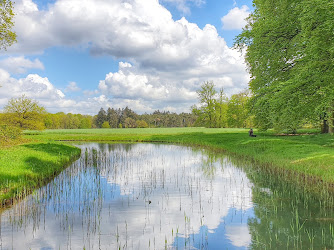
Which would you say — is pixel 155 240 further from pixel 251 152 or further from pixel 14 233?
pixel 251 152

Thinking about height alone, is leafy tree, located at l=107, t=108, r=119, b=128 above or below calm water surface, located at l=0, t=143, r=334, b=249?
above

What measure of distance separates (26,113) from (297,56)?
41373 millimetres

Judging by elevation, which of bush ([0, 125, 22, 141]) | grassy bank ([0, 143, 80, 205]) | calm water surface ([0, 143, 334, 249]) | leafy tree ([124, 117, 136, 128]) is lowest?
calm water surface ([0, 143, 334, 249])

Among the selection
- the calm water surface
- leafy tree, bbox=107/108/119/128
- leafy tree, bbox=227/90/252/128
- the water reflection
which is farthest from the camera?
leafy tree, bbox=107/108/119/128

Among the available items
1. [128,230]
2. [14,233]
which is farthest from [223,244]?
[14,233]

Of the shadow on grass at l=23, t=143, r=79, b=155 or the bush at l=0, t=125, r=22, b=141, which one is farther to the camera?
the shadow on grass at l=23, t=143, r=79, b=155

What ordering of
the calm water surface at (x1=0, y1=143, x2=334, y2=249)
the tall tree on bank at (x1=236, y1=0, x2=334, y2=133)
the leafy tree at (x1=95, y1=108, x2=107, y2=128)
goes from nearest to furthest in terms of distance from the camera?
1. the calm water surface at (x1=0, y1=143, x2=334, y2=249)
2. the tall tree on bank at (x1=236, y1=0, x2=334, y2=133)
3. the leafy tree at (x1=95, y1=108, x2=107, y2=128)

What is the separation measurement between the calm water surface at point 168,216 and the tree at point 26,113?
95.0 feet

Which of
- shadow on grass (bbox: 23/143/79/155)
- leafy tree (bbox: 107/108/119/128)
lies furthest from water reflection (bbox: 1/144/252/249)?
leafy tree (bbox: 107/108/119/128)

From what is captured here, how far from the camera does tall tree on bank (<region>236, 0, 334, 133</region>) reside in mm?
16828

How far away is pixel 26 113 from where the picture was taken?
41719 mm

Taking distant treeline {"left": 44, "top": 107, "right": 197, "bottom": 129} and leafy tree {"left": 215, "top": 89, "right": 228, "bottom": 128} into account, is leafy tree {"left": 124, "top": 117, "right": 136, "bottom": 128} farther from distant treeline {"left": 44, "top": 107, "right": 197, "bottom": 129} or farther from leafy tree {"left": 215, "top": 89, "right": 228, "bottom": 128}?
leafy tree {"left": 215, "top": 89, "right": 228, "bottom": 128}

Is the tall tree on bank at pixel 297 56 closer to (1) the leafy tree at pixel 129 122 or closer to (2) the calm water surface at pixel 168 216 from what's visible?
(2) the calm water surface at pixel 168 216

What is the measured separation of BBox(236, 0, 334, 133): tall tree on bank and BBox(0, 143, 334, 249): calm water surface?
24.5 feet
